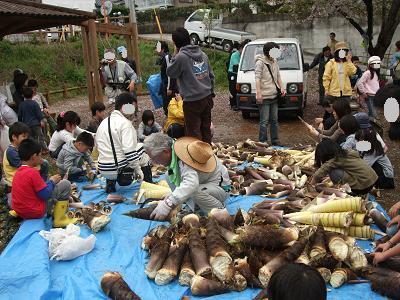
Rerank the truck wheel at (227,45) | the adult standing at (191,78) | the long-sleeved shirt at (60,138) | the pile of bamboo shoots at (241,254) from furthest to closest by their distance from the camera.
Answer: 1. the truck wheel at (227,45)
2. the long-sleeved shirt at (60,138)
3. the adult standing at (191,78)
4. the pile of bamboo shoots at (241,254)

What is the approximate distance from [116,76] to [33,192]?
5.28 m

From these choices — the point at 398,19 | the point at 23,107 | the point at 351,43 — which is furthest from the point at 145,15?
the point at 23,107

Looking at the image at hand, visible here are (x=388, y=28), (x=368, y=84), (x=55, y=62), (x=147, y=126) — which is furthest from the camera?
(x=55, y=62)

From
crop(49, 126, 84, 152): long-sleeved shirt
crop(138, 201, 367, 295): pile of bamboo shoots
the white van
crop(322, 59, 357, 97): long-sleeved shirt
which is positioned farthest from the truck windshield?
crop(138, 201, 367, 295): pile of bamboo shoots

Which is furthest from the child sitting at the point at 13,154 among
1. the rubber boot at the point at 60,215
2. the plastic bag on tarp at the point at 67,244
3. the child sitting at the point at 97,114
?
the child sitting at the point at 97,114

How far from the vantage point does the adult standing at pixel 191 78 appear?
6113 millimetres

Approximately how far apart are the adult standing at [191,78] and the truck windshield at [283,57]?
15.8 ft

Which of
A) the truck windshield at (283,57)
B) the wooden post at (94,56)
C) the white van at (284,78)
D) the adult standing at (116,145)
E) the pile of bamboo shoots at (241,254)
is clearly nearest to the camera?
the pile of bamboo shoots at (241,254)

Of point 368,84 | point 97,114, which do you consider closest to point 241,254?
point 97,114

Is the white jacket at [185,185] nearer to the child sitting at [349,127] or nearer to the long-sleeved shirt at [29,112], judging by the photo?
the child sitting at [349,127]

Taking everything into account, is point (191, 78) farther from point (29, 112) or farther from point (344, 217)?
point (29, 112)

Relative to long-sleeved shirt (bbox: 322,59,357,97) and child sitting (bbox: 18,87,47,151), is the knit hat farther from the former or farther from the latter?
child sitting (bbox: 18,87,47,151)

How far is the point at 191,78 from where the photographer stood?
20.3ft

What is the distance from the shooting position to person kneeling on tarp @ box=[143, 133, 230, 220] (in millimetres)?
4180
